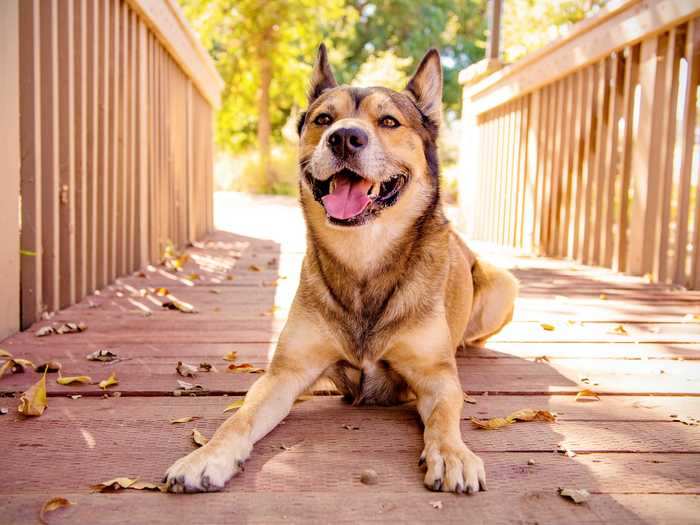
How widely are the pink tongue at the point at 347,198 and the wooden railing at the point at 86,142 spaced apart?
5.78 feet

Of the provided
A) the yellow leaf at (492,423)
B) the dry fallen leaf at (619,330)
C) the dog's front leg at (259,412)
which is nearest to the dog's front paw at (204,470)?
the dog's front leg at (259,412)

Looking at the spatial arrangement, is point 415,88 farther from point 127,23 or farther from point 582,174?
point 582,174

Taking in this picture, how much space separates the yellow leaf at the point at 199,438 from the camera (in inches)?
85.5

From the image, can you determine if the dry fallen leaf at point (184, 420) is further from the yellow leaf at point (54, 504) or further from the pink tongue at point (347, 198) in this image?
the pink tongue at point (347, 198)

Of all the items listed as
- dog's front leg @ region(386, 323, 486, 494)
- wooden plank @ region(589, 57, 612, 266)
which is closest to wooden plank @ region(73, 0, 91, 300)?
dog's front leg @ region(386, 323, 486, 494)

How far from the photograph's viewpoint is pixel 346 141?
107 inches

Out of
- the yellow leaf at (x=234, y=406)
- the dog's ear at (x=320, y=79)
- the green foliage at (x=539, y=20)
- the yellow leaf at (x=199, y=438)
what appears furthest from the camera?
the green foliage at (x=539, y=20)

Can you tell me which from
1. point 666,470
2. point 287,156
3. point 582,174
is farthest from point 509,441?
point 287,156

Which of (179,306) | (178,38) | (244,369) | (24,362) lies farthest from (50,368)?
(178,38)

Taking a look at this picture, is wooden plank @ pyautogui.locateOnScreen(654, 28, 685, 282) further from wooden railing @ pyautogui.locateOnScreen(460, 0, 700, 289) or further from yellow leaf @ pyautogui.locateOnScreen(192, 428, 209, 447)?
yellow leaf @ pyautogui.locateOnScreen(192, 428, 209, 447)

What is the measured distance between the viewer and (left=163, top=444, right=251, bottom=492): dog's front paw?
184cm

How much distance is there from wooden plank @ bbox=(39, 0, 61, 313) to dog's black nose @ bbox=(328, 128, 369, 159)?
80.6 inches

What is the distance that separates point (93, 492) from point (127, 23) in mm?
4799

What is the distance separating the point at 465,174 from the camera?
11719 millimetres
